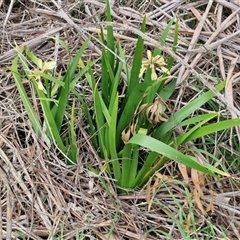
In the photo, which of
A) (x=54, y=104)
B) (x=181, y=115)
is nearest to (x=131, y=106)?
(x=181, y=115)

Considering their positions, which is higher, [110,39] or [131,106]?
[110,39]

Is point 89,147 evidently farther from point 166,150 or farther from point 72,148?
point 166,150

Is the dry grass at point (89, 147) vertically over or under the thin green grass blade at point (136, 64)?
under

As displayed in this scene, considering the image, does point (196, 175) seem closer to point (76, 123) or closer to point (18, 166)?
point (76, 123)

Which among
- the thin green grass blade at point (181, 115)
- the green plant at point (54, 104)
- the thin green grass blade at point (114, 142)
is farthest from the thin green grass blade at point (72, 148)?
the thin green grass blade at point (181, 115)

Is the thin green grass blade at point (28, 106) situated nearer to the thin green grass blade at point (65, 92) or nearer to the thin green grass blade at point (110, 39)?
the thin green grass blade at point (65, 92)

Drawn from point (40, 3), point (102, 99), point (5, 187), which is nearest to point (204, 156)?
point (102, 99)
